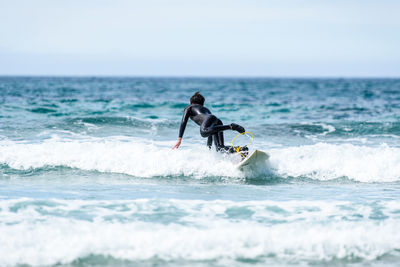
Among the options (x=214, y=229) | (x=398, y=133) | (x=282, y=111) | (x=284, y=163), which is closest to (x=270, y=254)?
(x=214, y=229)

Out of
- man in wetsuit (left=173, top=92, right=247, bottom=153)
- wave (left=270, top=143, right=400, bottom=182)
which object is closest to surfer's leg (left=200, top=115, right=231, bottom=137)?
man in wetsuit (left=173, top=92, right=247, bottom=153)

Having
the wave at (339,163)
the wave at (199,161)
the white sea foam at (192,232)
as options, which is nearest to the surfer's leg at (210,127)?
the wave at (199,161)

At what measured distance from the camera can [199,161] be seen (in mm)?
10258

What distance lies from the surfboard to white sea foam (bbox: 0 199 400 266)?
240 centimetres

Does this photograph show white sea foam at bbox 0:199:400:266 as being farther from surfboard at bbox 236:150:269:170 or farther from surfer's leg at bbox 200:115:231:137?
surfer's leg at bbox 200:115:231:137

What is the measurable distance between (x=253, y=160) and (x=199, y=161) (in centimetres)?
134

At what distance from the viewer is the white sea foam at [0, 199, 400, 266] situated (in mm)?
5379

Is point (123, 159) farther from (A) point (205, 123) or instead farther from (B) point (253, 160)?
(B) point (253, 160)

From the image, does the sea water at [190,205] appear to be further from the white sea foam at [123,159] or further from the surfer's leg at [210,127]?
the surfer's leg at [210,127]

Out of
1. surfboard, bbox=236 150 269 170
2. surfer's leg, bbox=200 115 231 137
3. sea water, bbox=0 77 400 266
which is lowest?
sea water, bbox=0 77 400 266

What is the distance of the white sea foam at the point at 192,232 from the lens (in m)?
5.38

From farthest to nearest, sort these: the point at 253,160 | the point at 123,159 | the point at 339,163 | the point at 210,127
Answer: the point at 123,159 → the point at 339,163 → the point at 253,160 → the point at 210,127

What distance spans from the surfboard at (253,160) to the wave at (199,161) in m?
0.18

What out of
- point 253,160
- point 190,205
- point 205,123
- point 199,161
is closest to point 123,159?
point 199,161
